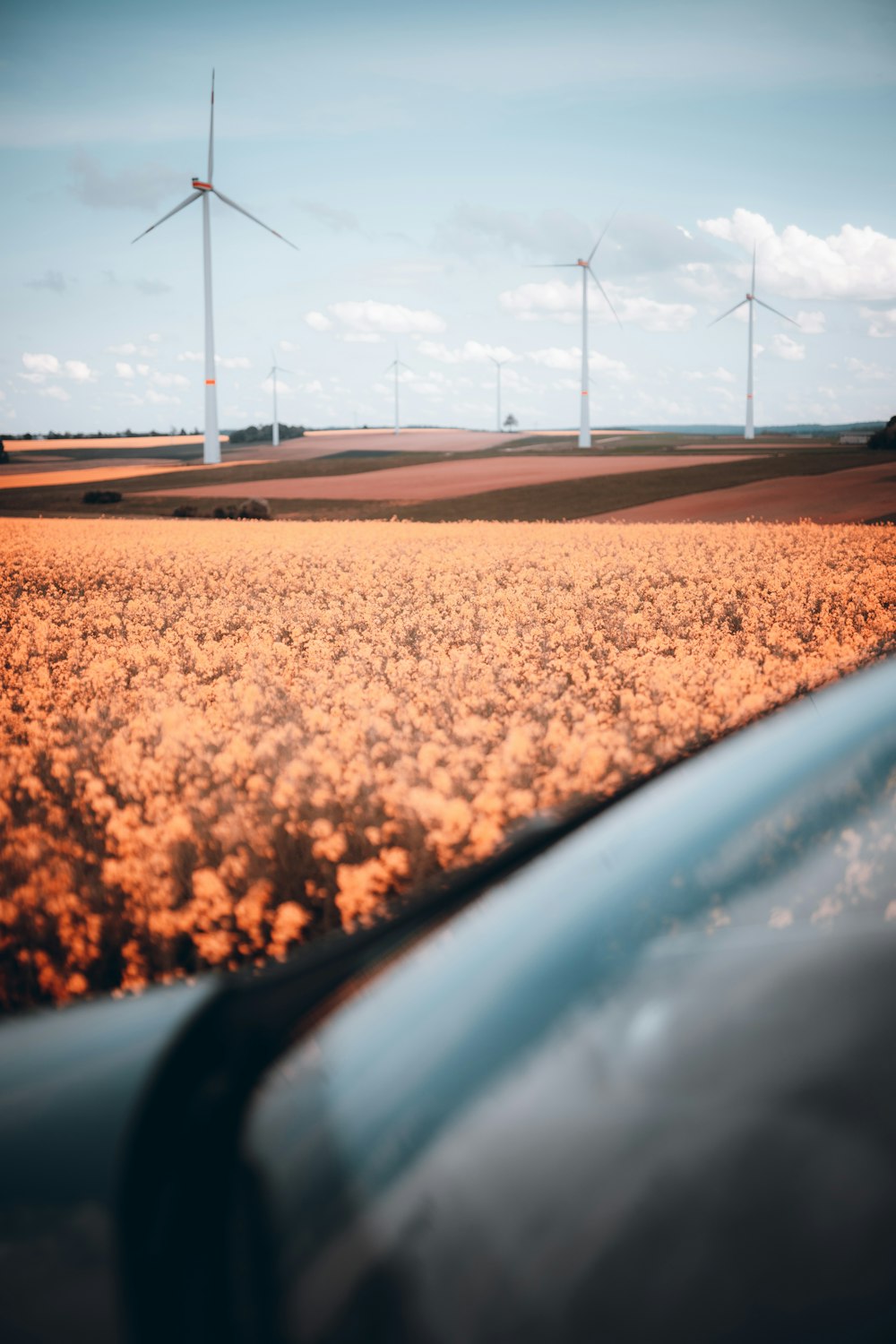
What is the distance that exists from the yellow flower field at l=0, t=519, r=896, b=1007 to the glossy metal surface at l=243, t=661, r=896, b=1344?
0.52 metres

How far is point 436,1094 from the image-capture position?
1108 mm

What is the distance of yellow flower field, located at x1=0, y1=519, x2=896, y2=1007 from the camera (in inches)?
155

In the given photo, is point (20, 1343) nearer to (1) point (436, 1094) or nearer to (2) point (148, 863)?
(1) point (436, 1094)

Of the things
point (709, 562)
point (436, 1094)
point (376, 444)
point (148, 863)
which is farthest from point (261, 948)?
point (376, 444)

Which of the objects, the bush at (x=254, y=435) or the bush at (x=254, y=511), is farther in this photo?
the bush at (x=254, y=435)

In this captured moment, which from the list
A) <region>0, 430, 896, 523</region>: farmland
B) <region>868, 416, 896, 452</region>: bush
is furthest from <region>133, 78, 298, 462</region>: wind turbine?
<region>868, 416, 896, 452</region>: bush

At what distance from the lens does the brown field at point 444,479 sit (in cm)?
5066

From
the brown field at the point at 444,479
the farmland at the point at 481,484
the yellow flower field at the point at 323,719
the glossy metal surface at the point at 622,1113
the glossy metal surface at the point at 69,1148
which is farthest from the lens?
the brown field at the point at 444,479

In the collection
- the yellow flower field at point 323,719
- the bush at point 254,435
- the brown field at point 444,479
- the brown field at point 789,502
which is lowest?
the yellow flower field at point 323,719

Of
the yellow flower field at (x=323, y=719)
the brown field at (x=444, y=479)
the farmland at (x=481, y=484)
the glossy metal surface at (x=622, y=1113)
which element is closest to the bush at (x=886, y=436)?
the farmland at (x=481, y=484)

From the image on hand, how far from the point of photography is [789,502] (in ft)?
116

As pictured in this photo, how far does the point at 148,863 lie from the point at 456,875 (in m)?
2.88

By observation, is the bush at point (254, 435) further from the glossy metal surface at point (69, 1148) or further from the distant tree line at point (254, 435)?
the glossy metal surface at point (69, 1148)

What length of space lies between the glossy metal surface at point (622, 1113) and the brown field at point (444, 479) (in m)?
46.1
